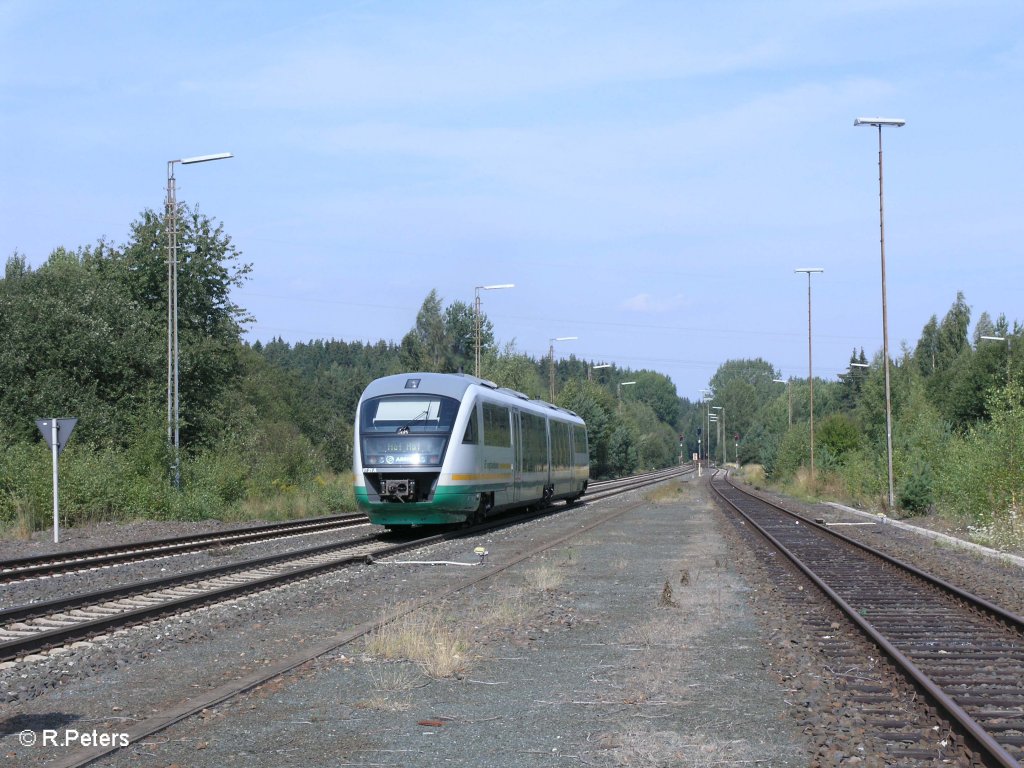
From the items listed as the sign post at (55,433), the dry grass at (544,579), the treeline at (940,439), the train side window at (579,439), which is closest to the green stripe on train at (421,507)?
the sign post at (55,433)

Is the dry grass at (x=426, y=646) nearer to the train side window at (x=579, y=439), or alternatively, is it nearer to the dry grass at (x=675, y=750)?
the dry grass at (x=675, y=750)

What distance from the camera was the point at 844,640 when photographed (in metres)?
10.5

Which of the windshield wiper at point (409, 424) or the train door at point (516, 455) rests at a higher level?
Answer: the windshield wiper at point (409, 424)

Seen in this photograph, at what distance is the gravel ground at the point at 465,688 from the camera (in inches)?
258

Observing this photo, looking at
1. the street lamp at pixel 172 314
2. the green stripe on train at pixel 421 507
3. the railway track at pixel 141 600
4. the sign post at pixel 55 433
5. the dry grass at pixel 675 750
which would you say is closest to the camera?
the dry grass at pixel 675 750

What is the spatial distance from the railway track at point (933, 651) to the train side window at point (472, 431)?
753 cm

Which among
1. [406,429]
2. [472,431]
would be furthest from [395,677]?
[472,431]

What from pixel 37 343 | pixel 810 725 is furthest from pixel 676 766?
pixel 37 343

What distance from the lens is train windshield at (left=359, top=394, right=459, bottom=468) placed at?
22109 mm

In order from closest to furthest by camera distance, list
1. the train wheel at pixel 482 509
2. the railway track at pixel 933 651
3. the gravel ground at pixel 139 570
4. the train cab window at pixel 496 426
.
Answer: the railway track at pixel 933 651
the gravel ground at pixel 139 570
the train cab window at pixel 496 426
the train wheel at pixel 482 509

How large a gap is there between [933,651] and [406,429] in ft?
45.6

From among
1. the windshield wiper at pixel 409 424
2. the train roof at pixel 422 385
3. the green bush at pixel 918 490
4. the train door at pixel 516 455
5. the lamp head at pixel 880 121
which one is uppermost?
the lamp head at pixel 880 121

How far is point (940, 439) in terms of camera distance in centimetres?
3591

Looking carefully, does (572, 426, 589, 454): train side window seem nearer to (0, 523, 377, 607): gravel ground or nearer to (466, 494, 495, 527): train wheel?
(466, 494, 495, 527): train wheel
